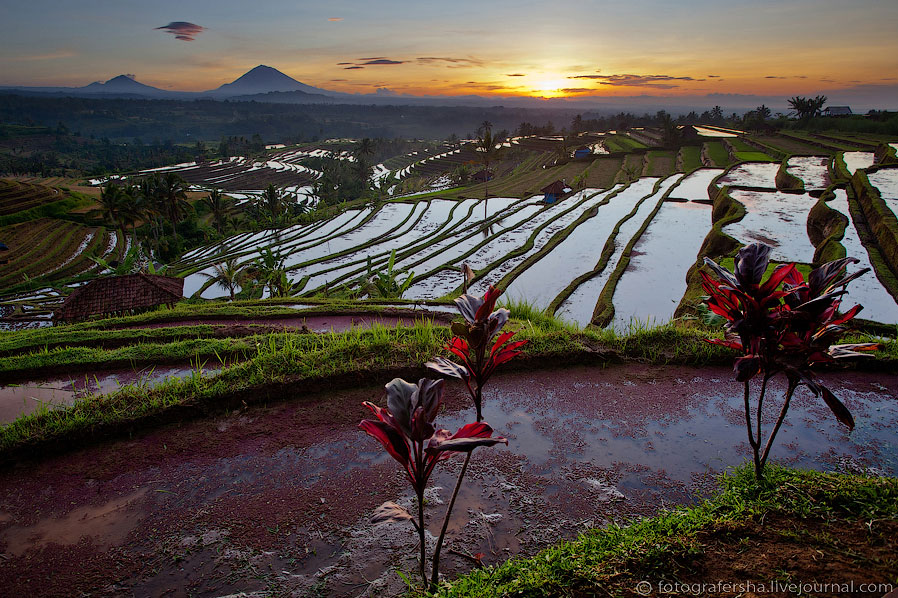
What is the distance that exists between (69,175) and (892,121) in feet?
291

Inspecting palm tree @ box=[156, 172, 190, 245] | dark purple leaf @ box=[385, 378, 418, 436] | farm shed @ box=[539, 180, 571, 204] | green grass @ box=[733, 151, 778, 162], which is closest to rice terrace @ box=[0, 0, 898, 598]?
dark purple leaf @ box=[385, 378, 418, 436]

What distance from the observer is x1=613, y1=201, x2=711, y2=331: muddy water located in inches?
401

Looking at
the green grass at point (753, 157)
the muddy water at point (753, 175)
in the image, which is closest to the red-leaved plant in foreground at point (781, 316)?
the muddy water at point (753, 175)

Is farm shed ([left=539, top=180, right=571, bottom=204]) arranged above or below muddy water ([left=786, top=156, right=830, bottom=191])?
below

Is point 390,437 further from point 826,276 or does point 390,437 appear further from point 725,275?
point 826,276

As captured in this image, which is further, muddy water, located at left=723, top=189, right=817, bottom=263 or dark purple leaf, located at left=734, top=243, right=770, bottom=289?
muddy water, located at left=723, top=189, right=817, bottom=263

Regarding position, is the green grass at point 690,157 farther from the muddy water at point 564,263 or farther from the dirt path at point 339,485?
the dirt path at point 339,485

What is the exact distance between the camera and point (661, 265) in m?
13.2

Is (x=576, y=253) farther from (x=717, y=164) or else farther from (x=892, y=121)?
(x=892, y=121)

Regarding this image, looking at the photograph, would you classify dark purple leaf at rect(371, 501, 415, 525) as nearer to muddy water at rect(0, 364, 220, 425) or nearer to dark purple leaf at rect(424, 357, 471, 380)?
dark purple leaf at rect(424, 357, 471, 380)

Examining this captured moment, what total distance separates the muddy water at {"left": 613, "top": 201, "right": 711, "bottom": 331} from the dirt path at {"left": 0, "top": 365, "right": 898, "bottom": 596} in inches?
142

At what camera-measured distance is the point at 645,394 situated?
4.09m

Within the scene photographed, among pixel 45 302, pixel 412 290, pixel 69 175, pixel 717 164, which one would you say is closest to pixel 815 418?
pixel 412 290

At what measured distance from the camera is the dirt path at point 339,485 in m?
2.42
